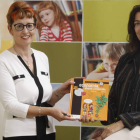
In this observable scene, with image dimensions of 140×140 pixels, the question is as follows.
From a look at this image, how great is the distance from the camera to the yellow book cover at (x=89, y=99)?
1.70 metres

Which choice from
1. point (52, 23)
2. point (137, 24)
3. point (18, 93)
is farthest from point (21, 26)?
point (52, 23)

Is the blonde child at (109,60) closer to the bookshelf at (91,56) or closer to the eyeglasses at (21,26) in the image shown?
the bookshelf at (91,56)

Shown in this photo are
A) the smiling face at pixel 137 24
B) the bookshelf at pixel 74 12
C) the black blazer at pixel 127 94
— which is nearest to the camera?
the black blazer at pixel 127 94

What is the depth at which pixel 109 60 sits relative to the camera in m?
3.18

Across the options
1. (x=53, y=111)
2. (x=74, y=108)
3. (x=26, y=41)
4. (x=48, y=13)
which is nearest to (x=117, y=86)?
(x=74, y=108)

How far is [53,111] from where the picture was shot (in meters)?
1.68

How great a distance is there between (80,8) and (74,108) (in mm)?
1912

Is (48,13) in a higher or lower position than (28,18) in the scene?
higher

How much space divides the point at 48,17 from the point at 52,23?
110mm

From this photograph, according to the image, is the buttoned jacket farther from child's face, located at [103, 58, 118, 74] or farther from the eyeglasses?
child's face, located at [103, 58, 118, 74]

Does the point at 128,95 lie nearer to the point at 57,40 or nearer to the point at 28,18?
the point at 28,18

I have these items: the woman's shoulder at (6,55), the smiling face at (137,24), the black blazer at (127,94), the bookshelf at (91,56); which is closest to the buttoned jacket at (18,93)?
the woman's shoulder at (6,55)

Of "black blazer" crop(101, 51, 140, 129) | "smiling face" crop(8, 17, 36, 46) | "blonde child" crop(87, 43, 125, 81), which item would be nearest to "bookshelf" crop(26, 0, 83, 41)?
"blonde child" crop(87, 43, 125, 81)

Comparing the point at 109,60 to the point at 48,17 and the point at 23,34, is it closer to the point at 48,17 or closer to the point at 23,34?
the point at 48,17
